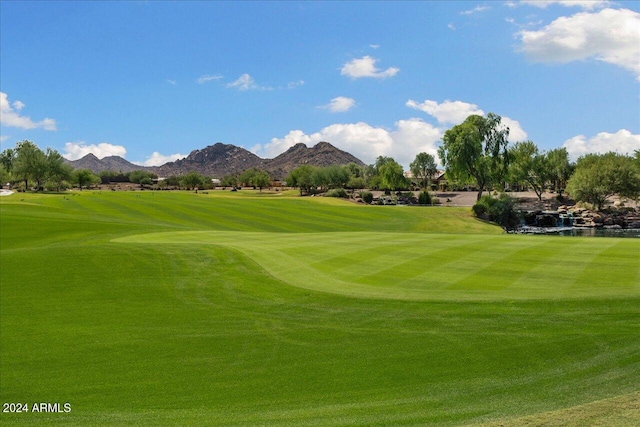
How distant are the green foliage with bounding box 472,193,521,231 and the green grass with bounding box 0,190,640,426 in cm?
4857

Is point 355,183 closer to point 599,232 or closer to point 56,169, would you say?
point 56,169

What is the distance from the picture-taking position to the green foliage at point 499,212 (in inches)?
2857

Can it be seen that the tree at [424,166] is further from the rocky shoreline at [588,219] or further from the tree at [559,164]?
the rocky shoreline at [588,219]

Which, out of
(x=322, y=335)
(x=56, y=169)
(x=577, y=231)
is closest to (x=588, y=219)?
(x=577, y=231)

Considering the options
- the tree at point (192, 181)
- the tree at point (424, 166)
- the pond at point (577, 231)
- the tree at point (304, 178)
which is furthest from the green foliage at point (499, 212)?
the tree at point (192, 181)

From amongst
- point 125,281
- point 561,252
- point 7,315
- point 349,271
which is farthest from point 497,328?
point 7,315

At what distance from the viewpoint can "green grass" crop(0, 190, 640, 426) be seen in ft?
30.4

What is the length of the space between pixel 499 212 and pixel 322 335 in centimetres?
6528

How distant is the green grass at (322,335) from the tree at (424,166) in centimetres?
16702

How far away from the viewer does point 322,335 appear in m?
13.1

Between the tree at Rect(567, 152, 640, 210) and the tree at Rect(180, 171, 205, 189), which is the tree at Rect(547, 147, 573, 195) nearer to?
the tree at Rect(567, 152, 640, 210)

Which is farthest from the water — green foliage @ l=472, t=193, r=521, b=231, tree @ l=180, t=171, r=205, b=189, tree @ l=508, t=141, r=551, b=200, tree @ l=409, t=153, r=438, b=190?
tree @ l=180, t=171, r=205, b=189

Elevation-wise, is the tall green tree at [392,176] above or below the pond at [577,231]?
above

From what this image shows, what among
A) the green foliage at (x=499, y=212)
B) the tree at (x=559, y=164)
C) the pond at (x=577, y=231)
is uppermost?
the tree at (x=559, y=164)
